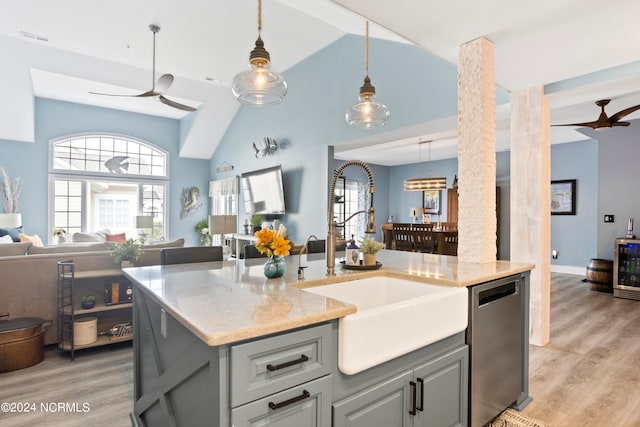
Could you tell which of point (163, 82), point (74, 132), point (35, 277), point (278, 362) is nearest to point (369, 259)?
point (278, 362)

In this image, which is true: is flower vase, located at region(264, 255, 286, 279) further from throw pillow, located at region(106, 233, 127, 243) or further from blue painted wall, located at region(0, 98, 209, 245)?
blue painted wall, located at region(0, 98, 209, 245)

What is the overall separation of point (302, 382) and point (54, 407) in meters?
2.10

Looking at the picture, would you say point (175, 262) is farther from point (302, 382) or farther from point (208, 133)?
point (208, 133)

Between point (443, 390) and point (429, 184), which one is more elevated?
point (429, 184)

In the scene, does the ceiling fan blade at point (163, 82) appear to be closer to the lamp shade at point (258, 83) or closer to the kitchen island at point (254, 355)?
the lamp shade at point (258, 83)

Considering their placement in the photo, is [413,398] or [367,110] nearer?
[413,398]

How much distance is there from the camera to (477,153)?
2.47 meters

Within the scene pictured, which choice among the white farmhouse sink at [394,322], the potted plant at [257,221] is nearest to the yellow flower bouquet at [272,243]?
the white farmhouse sink at [394,322]

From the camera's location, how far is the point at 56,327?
323 centimetres

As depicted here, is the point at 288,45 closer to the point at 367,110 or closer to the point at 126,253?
the point at 367,110

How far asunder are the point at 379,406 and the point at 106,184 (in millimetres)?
8901

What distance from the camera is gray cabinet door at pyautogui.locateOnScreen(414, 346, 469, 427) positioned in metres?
1.57

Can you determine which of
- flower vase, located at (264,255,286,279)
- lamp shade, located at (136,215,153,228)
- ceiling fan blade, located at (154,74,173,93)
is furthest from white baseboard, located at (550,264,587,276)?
lamp shade, located at (136,215,153,228)

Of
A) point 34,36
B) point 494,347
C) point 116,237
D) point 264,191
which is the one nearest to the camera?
point 494,347
